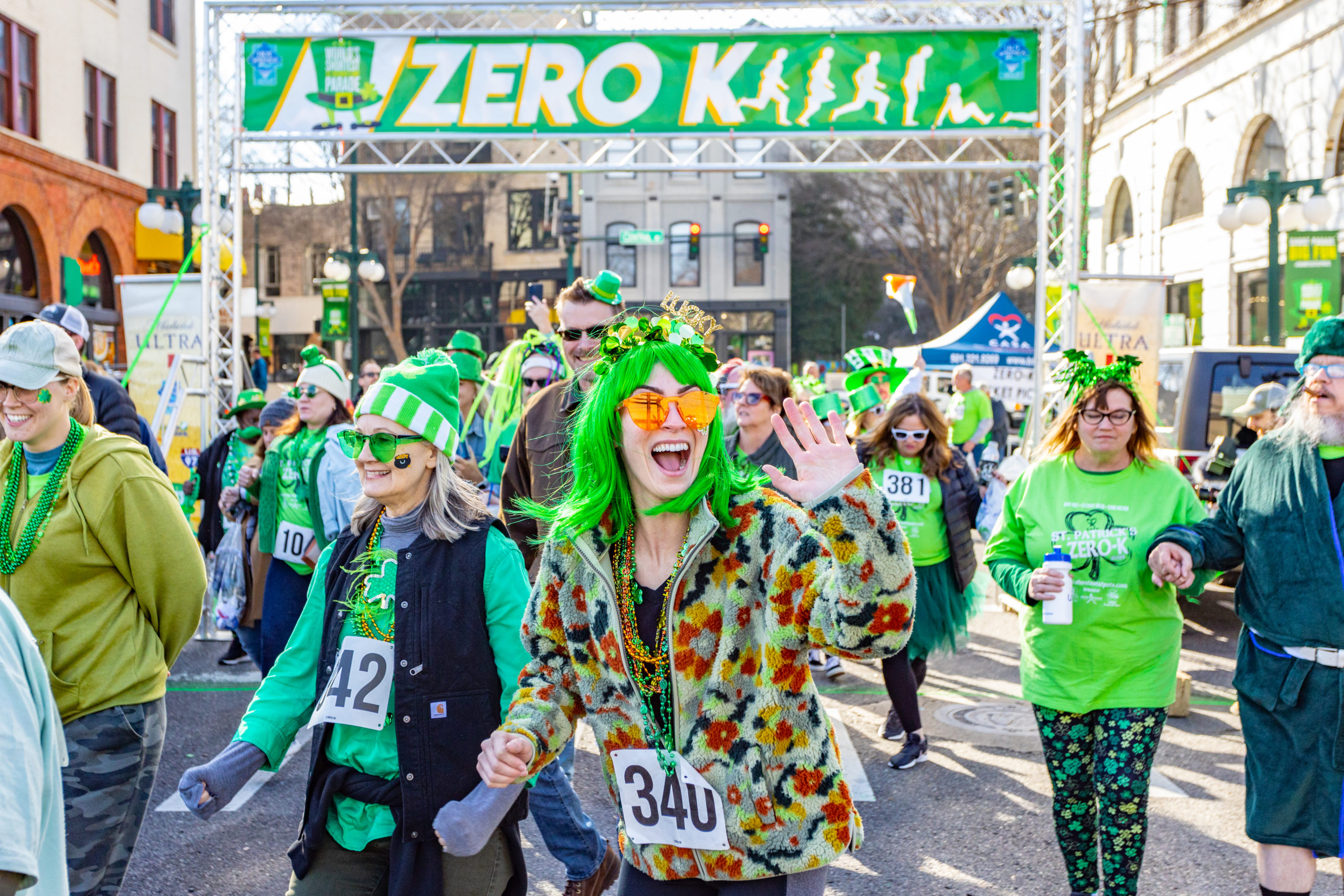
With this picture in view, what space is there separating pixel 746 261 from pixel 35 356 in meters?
41.7

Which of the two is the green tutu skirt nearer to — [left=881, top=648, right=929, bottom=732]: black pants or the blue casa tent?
[left=881, top=648, right=929, bottom=732]: black pants

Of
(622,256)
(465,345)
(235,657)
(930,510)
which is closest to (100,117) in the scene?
(465,345)

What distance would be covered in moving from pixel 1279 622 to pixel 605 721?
224 cm

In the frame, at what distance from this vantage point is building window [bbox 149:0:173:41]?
25984mm

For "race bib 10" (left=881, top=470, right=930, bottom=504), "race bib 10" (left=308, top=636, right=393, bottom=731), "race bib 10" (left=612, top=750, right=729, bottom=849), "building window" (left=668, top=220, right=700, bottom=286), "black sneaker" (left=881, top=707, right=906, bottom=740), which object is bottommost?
"black sneaker" (left=881, top=707, right=906, bottom=740)

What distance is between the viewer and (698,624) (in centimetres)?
230

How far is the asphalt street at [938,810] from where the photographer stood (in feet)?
14.8

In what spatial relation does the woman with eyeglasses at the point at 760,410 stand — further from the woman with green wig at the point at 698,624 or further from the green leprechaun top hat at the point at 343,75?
the green leprechaun top hat at the point at 343,75

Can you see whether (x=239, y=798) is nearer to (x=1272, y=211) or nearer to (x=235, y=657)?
(x=235, y=657)

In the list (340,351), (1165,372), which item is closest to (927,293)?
(340,351)

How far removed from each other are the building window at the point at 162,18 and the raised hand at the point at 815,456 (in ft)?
91.0

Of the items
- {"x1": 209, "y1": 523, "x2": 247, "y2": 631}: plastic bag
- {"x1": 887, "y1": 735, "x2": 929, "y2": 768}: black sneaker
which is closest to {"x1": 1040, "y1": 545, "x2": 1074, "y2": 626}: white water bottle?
{"x1": 887, "y1": 735, "x2": 929, "y2": 768}: black sneaker

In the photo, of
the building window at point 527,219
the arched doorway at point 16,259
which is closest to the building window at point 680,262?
the building window at point 527,219

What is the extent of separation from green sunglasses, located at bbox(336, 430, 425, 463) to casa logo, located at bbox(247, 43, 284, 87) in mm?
8628
